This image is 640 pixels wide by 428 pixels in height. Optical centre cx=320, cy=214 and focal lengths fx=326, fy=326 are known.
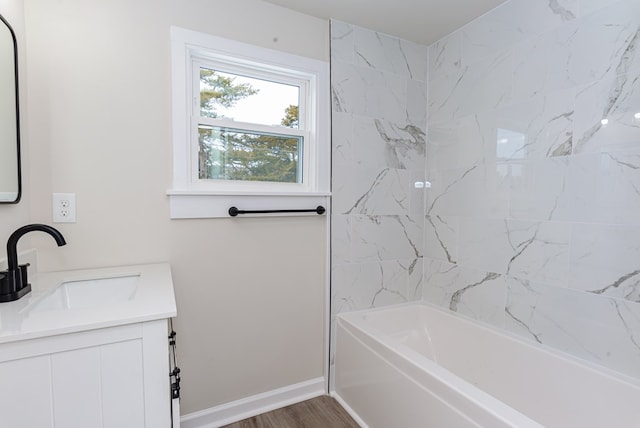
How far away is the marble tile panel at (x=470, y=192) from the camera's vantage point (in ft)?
6.08

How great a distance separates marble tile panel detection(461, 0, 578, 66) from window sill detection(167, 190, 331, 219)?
1265 mm

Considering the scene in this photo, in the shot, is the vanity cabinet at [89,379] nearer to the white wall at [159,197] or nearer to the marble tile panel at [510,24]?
the white wall at [159,197]

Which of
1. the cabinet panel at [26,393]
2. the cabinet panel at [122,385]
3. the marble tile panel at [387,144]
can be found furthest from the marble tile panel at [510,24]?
the cabinet panel at [26,393]

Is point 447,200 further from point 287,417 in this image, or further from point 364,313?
point 287,417

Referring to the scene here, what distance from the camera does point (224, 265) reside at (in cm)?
177

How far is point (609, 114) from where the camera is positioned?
1396 mm

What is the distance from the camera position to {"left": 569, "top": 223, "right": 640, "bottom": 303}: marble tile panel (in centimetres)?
134

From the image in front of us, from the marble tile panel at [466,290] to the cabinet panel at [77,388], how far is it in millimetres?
1895

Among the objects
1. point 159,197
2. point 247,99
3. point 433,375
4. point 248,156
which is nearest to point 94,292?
point 159,197

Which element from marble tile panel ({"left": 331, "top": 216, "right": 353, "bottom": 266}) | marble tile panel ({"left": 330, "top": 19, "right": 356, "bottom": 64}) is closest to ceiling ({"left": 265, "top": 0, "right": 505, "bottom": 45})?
marble tile panel ({"left": 330, "top": 19, "right": 356, "bottom": 64})

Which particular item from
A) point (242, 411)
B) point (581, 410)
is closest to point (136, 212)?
point (242, 411)

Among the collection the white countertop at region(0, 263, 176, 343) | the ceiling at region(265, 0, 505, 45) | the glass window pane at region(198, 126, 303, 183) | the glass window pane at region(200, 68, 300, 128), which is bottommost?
the white countertop at region(0, 263, 176, 343)

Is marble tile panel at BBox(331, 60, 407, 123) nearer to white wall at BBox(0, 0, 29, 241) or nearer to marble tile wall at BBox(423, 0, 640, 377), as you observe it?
marble tile wall at BBox(423, 0, 640, 377)

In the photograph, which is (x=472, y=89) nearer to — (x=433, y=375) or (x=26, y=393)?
(x=433, y=375)
